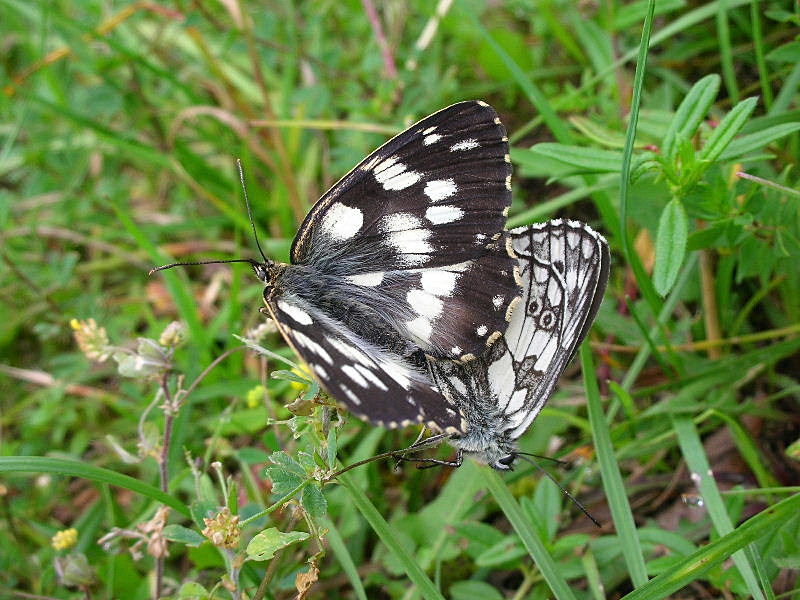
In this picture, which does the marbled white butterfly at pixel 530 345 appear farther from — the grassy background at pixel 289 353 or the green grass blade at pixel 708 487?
the green grass blade at pixel 708 487

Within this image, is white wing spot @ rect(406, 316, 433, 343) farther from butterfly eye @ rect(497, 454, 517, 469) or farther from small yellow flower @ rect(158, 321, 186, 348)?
small yellow flower @ rect(158, 321, 186, 348)

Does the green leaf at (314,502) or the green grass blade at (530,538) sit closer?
the green leaf at (314,502)

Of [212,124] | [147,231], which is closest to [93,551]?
[147,231]

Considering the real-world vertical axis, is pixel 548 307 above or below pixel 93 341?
above

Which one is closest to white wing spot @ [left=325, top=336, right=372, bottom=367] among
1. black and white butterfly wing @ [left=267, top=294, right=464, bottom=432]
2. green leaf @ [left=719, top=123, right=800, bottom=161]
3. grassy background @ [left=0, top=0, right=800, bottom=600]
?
black and white butterfly wing @ [left=267, top=294, right=464, bottom=432]

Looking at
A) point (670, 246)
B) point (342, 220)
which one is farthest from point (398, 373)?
point (670, 246)

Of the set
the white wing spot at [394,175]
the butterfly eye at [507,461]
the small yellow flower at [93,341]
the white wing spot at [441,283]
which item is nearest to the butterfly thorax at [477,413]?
the butterfly eye at [507,461]

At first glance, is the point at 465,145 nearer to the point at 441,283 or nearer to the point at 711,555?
the point at 441,283
